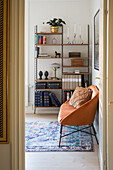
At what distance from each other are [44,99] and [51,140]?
2017 millimetres

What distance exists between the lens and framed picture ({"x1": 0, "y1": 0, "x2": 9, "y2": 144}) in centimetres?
215

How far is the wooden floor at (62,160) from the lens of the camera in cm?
319

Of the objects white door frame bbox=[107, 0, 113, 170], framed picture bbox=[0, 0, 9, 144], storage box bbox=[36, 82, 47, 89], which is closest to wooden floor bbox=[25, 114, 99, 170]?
white door frame bbox=[107, 0, 113, 170]

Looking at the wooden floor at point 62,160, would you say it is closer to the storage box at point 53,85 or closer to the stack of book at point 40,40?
the storage box at point 53,85

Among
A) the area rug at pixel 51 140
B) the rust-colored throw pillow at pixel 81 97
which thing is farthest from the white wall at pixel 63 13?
the area rug at pixel 51 140

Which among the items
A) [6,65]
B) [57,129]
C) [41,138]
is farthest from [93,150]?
[6,65]

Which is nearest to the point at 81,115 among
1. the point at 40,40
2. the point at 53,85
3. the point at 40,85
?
the point at 53,85

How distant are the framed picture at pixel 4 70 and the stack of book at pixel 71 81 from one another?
3887 millimetres

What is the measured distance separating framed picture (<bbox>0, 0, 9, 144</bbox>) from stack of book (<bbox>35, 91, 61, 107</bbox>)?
391cm

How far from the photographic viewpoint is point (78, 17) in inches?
253

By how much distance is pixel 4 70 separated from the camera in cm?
219

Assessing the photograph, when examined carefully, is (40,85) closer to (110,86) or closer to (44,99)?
(44,99)

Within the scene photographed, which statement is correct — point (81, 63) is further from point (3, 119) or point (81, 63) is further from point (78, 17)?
point (3, 119)

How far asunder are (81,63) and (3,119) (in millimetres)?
4125
